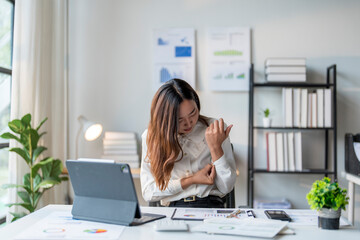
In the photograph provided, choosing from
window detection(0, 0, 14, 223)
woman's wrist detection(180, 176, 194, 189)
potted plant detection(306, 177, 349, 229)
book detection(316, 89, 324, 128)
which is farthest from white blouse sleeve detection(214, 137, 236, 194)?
window detection(0, 0, 14, 223)

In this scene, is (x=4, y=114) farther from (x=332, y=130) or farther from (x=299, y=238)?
(x=332, y=130)

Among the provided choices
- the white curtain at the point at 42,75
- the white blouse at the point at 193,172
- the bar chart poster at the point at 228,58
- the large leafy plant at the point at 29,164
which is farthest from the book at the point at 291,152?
the white curtain at the point at 42,75

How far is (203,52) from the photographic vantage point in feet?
11.3

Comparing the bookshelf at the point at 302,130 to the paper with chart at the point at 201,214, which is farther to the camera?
the bookshelf at the point at 302,130

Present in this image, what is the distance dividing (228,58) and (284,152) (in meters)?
0.93

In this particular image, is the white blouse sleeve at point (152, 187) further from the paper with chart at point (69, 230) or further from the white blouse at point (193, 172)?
the paper with chart at point (69, 230)

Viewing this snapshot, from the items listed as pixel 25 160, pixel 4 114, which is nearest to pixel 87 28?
pixel 4 114

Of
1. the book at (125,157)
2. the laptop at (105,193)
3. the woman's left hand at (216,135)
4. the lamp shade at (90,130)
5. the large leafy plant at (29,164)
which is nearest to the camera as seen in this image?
the laptop at (105,193)

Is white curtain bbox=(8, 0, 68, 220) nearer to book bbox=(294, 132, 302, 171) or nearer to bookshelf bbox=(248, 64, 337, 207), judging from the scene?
bookshelf bbox=(248, 64, 337, 207)

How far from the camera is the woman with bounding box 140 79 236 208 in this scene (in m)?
1.87

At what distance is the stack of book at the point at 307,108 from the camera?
3170 mm

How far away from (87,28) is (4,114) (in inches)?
42.1

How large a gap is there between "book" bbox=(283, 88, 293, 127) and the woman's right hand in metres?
1.50

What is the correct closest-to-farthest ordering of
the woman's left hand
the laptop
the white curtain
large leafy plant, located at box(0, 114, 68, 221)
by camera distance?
the laptop, the woman's left hand, large leafy plant, located at box(0, 114, 68, 221), the white curtain
